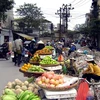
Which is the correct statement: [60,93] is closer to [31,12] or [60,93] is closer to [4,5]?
[4,5]

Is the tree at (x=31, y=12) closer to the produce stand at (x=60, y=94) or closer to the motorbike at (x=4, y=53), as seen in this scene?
the motorbike at (x=4, y=53)

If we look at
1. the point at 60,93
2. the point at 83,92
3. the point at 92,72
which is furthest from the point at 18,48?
the point at 83,92

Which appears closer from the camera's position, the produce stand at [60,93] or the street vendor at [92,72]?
the produce stand at [60,93]

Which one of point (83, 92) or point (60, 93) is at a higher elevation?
point (83, 92)

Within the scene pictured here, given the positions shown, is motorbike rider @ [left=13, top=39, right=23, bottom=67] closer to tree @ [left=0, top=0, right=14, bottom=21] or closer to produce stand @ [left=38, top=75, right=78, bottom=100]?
tree @ [left=0, top=0, right=14, bottom=21]

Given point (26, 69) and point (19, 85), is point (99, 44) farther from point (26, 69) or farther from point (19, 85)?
point (19, 85)

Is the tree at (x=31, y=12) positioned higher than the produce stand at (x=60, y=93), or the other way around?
the tree at (x=31, y=12)

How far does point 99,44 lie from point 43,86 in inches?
1275

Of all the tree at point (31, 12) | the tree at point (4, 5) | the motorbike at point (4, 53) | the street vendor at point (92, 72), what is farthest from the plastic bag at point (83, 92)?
the tree at point (31, 12)

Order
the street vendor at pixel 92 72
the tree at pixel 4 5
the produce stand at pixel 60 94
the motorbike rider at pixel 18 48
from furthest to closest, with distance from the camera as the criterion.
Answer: the tree at pixel 4 5, the motorbike rider at pixel 18 48, the street vendor at pixel 92 72, the produce stand at pixel 60 94

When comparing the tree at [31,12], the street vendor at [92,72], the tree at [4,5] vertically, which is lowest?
the street vendor at [92,72]

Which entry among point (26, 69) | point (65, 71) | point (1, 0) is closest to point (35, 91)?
point (26, 69)

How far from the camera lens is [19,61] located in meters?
16.2

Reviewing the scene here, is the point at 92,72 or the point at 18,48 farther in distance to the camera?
the point at 18,48
